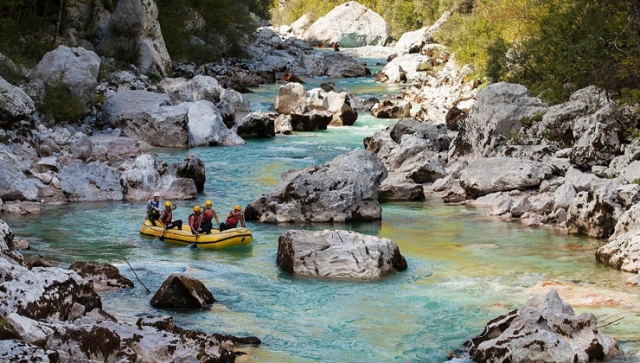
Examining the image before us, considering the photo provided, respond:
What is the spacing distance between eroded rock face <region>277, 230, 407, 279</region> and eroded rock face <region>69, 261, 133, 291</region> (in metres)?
2.69

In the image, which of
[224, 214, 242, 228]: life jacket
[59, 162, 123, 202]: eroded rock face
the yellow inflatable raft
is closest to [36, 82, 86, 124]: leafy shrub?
[59, 162, 123, 202]: eroded rock face

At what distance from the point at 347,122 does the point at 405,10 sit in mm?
39793

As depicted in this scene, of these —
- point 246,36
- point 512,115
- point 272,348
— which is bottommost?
point 272,348

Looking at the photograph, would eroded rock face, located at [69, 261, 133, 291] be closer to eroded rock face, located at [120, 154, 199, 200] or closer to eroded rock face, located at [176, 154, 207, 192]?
eroded rock face, located at [120, 154, 199, 200]

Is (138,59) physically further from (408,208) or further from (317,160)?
(408,208)

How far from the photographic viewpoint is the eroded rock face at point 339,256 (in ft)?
45.8

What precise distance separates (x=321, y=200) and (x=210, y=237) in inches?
118

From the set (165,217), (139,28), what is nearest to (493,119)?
(165,217)

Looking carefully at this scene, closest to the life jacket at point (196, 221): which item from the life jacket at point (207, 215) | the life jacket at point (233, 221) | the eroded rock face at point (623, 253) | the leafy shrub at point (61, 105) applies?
the life jacket at point (207, 215)

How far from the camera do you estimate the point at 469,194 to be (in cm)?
2011

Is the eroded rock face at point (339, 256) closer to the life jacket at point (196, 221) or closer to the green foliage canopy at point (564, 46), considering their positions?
the life jacket at point (196, 221)

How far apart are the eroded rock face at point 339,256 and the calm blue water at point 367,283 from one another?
0.25 meters

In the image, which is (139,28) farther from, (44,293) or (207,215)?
(44,293)

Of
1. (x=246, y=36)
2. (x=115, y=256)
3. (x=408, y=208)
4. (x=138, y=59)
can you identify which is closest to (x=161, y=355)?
(x=115, y=256)
